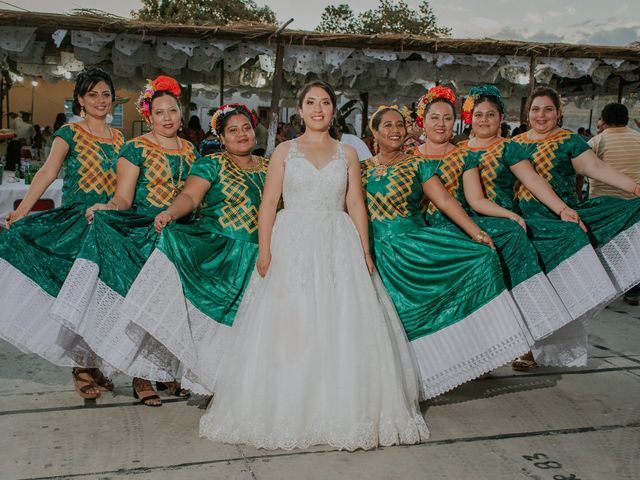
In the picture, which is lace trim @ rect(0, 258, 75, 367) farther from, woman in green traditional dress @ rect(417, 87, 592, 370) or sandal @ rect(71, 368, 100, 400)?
woman in green traditional dress @ rect(417, 87, 592, 370)

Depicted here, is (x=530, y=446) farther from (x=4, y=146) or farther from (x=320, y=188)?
(x=4, y=146)

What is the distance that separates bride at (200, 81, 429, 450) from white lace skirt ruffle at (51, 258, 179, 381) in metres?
0.51

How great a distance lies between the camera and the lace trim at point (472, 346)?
3.91 meters

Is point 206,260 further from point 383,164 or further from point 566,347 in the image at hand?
point 566,347

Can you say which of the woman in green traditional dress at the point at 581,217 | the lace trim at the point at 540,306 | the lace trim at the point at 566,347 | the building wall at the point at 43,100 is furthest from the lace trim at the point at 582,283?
the building wall at the point at 43,100

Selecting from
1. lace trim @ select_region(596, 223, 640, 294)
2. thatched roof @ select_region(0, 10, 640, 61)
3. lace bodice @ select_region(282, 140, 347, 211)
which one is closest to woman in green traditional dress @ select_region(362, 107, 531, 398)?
lace bodice @ select_region(282, 140, 347, 211)

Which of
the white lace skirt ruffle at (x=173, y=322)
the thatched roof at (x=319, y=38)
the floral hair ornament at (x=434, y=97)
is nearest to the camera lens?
the white lace skirt ruffle at (x=173, y=322)

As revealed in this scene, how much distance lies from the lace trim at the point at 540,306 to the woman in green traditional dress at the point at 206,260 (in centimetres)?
165

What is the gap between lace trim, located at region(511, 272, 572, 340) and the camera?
4129mm

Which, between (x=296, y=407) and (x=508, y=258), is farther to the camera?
(x=508, y=258)

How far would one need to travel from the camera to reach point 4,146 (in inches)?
422

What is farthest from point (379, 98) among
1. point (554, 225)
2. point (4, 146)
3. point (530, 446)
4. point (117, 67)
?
point (530, 446)

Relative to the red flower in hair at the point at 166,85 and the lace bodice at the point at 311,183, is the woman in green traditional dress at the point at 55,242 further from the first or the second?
the lace bodice at the point at 311,183

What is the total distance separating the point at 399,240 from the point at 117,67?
8.83 m
